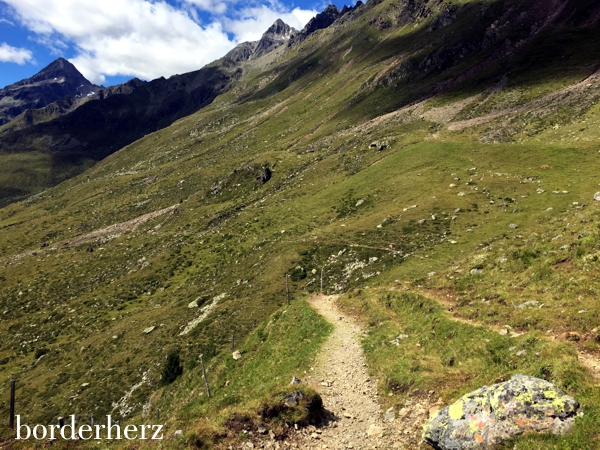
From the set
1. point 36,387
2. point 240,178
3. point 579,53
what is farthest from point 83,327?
point 579,53

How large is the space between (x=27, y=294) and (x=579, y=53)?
462ft

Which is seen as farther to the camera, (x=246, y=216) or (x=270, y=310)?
(x=246, y=216)

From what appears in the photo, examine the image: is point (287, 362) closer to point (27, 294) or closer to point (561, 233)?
point (561, 233)

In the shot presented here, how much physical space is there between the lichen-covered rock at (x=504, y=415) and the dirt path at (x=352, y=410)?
97.1 inches

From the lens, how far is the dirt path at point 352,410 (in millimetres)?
14180

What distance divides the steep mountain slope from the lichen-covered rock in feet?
1.92

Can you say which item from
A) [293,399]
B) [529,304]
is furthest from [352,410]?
[529,304]

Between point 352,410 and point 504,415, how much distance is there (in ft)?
26.9

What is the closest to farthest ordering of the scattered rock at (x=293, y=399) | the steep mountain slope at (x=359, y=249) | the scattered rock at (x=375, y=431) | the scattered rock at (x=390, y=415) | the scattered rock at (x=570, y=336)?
the scattered rock at (x=375, y=431), the scattered rock at (x=570, y=336), the scattered rock at (x=390, y=415), the scattered rock at (x=293, y=399), the steep mountain slope at (x=359, y=249)

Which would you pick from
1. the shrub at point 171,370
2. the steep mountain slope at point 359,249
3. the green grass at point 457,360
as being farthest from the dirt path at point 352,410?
the shrub at point 171,370

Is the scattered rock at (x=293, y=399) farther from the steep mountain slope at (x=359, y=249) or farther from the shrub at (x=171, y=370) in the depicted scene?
the shrub at (x=171, y=370)

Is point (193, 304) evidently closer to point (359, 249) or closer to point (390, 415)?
point (359, 249)

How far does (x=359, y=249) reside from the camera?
146ft

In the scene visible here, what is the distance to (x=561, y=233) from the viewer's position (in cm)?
2681
